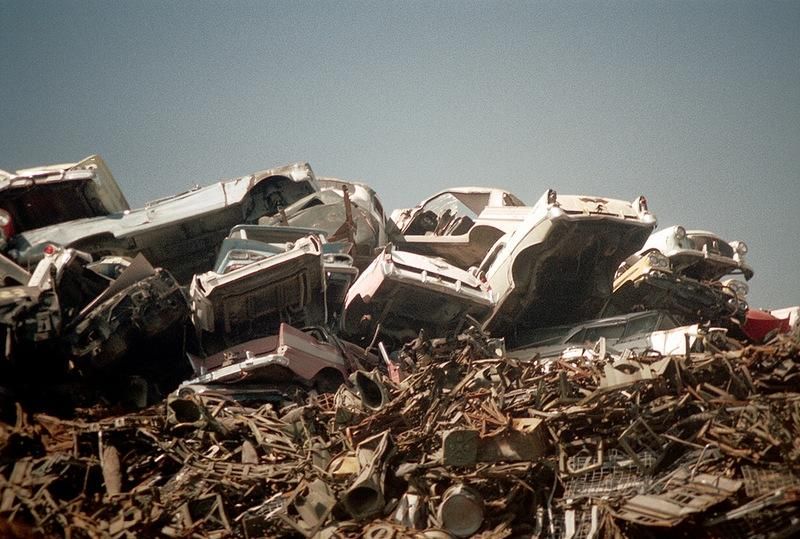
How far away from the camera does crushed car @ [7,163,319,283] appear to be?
973cm

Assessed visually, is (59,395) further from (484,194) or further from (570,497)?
(484,194)

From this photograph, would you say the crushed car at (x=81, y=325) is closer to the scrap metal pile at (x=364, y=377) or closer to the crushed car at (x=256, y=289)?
the scrap metal pile at (x=364, y=377)

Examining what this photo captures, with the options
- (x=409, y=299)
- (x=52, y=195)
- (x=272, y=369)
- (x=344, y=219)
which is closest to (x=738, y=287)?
(x=409, y=299)

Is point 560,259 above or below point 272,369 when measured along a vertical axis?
above

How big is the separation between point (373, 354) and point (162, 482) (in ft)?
12.5

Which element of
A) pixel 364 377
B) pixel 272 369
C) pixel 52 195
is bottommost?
pixel 272 369

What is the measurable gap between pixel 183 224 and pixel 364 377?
504cm

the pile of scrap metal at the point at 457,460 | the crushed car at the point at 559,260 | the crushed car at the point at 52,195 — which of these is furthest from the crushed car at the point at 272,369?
the crushed car at the point at 52,195

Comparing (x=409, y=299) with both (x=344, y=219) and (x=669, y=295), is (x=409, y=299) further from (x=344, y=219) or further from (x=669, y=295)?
(x=669, y=295)

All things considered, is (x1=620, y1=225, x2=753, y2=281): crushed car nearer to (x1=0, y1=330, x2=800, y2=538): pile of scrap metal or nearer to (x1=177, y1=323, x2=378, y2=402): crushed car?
(x1=0, y1=330, x2=800, y2=538): pile of scrap metal

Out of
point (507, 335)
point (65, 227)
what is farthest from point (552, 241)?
point (65, 227)

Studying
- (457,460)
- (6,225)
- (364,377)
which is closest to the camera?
(457,460)

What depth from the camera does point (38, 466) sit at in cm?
580

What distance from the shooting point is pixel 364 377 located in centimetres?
672
